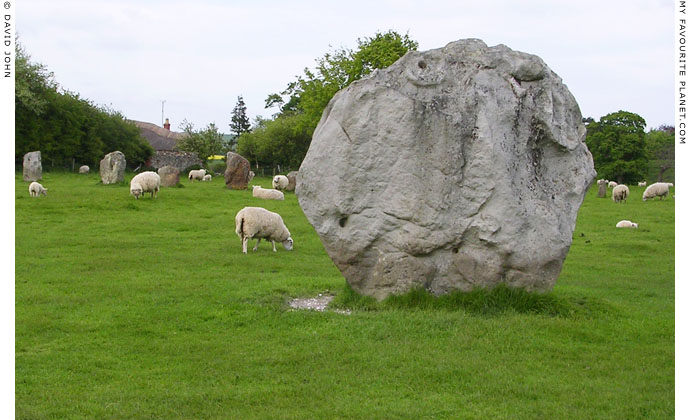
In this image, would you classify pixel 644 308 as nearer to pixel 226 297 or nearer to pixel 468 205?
pixel 468 205

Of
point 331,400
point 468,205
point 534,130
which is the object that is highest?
point 534,130

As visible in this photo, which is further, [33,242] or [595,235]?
[595,235]

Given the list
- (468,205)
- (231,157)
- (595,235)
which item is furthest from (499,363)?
(231,157)

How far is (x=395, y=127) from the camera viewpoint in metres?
10.9

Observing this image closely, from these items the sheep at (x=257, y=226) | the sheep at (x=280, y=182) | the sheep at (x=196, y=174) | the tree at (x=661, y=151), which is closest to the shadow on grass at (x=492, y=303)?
the sheep at (x=257, y=226)

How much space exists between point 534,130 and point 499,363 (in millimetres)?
4062

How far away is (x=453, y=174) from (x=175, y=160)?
54186 mm

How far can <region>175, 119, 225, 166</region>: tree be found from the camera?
7181 centimetres

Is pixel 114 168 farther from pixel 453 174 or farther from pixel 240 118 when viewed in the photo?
pixel 240 118

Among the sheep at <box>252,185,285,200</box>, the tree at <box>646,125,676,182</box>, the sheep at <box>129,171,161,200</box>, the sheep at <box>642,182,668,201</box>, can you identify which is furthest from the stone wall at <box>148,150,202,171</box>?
the tree at <box>646,125,676,182</box>

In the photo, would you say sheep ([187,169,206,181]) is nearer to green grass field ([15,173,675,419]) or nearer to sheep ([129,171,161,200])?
sheep ([129,171,161,200])

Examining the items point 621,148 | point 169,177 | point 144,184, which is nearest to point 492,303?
point 144,184

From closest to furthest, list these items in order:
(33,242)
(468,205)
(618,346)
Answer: (618,346) < (468,205) < (33,242)

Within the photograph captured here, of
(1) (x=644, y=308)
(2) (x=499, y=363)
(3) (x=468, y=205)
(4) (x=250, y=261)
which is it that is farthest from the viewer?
(4) (x=250, y=261)
